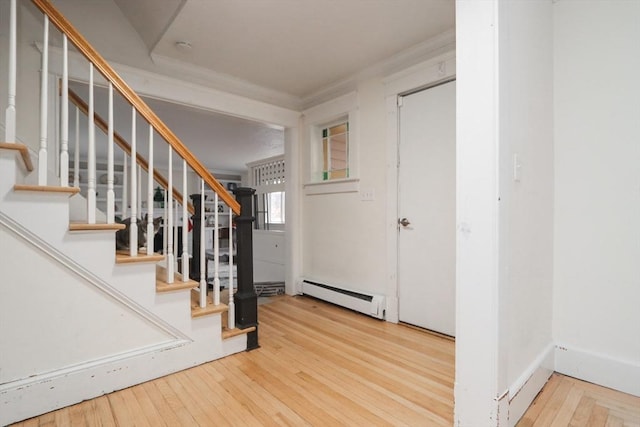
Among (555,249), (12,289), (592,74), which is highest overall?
(592,74)

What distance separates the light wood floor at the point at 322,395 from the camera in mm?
1369

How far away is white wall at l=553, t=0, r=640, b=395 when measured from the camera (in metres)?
1.58

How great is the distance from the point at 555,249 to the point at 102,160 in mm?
8281

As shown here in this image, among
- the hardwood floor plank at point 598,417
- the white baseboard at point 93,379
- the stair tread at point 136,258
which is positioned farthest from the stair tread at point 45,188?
the hardwood floor plank at point 598,417

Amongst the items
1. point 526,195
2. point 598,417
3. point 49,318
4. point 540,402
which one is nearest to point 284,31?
point 526,195

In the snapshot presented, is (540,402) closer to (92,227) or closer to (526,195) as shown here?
(526,195)

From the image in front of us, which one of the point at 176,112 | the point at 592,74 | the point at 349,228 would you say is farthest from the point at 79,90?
the point at 592,74

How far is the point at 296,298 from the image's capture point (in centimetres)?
340

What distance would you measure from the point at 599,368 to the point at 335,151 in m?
2.70


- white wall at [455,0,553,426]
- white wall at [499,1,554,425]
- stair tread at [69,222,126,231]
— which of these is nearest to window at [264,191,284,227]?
stair tread at [69,222,126,231]

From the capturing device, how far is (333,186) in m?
3.21

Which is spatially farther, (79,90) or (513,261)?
(79,90)

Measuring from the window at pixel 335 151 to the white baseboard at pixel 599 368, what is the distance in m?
2.21

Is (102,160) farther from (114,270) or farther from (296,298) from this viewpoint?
(114,270)
